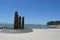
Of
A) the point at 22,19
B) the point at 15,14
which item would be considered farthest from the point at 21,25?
the point at 15,14

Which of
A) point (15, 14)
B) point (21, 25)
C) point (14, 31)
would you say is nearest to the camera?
point (14, 31)

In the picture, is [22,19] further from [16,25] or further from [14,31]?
[14,31]

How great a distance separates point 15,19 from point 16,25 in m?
0.64

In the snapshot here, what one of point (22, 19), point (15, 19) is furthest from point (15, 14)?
point (22, 19)

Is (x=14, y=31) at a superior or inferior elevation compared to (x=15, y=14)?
inferior

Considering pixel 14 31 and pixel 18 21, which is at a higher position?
pixel 18 21

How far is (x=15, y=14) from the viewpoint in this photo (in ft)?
46.0

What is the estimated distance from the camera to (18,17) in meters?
14.4

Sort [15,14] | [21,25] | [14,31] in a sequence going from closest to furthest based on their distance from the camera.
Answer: [14,31] < [15,14] < [21,25]

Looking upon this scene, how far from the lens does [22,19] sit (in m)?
15.3

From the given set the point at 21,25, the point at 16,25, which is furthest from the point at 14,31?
the point at 21,25

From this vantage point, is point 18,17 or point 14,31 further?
point 18,17

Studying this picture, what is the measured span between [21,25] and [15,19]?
1.32m

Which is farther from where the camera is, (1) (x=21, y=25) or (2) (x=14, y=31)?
(1) (x=21, y=25)
